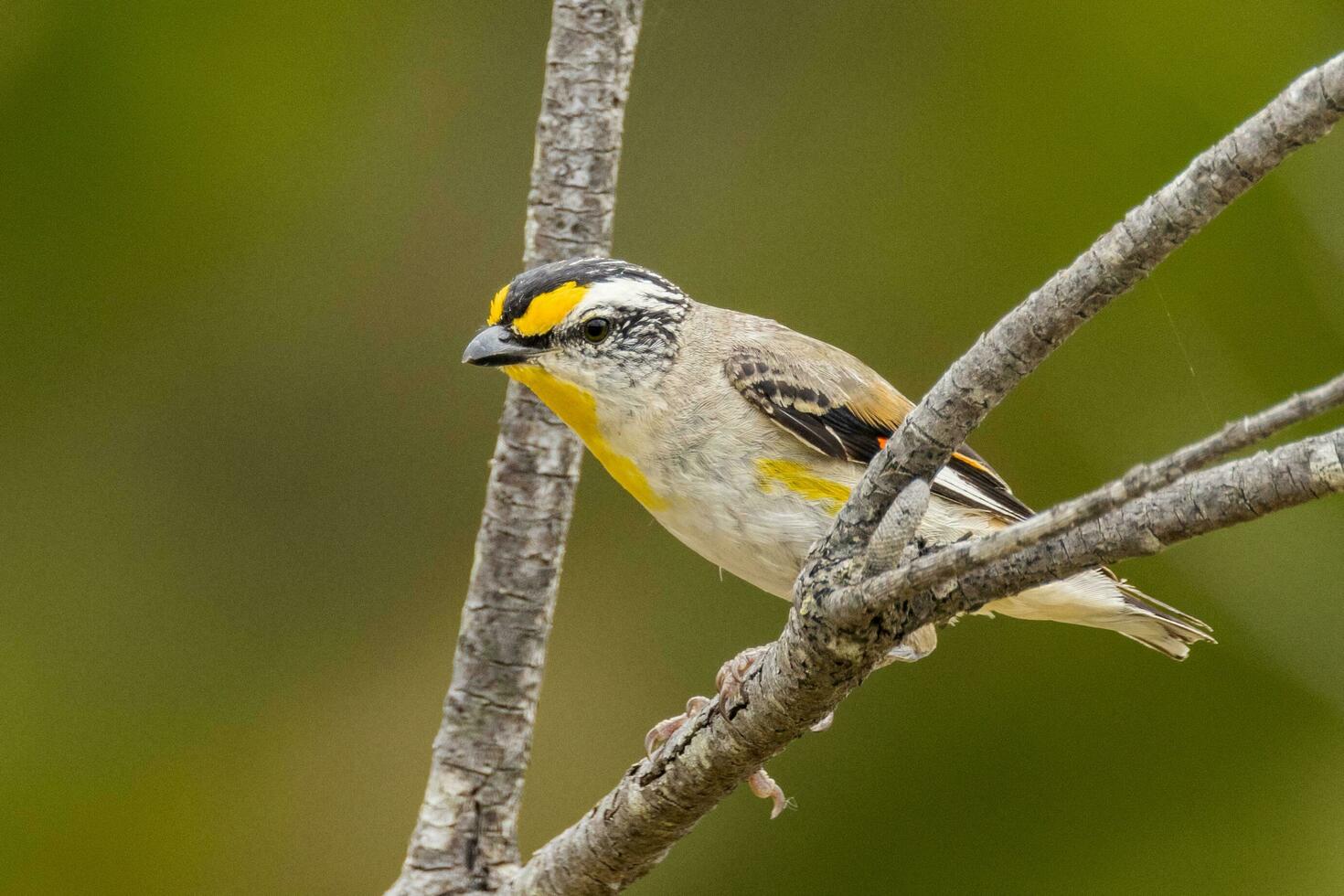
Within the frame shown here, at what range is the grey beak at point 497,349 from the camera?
3014mm

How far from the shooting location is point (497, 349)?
303 cm

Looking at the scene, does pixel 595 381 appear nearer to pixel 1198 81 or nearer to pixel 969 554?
pixel 969 554

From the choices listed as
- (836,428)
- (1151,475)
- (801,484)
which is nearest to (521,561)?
(801,484)

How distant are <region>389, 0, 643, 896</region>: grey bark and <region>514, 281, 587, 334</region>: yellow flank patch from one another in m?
0.17

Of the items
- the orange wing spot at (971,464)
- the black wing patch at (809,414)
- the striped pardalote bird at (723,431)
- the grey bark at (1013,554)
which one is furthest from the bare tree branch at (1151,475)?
the orange wing spot at (971,464)

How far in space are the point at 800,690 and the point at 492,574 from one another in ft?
3.73

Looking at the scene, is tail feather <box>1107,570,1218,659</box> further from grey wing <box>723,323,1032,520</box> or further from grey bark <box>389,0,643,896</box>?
grey bark <box>389,0,643,896</box>

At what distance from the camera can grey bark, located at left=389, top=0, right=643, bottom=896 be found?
307cm

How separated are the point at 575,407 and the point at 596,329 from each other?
0.20m

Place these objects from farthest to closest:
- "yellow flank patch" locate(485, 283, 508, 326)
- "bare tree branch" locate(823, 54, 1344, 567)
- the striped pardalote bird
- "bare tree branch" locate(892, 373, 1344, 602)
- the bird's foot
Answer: "yellow flank patch" locate(485, 283, 508, 326)
the striped pardalote bird
the bird's foot
"bare tree branch" locate(823, 54, 1344, 567)
"bare tree branch" locate(892, 373, 1344, 602)

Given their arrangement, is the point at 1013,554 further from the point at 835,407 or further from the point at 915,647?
the point at 835,407

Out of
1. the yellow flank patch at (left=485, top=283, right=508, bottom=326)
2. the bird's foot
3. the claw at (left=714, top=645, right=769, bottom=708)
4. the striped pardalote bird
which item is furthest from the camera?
the yellow flank patch at (left=485, top=283, right=508, bottom=326)

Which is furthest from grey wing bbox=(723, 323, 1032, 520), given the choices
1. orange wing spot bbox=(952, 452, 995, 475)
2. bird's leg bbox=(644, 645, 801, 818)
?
bird's leg bbox=(644, 645, 801, 818)

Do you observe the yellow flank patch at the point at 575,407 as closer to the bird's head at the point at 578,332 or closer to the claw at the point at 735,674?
the bird's head at the point at 578,332
